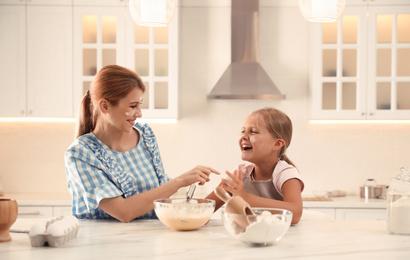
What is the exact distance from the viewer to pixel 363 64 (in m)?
4.76

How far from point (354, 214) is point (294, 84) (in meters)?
1.25

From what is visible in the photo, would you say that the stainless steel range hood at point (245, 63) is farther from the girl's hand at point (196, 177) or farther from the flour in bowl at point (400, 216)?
the flour in bowl at point (400, 216)

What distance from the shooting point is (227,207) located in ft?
6.19

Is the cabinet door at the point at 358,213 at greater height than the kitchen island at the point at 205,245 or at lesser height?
lesser

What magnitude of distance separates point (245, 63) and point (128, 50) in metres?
0.98

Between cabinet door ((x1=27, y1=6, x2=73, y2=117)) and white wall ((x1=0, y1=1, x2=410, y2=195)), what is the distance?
1.56ft

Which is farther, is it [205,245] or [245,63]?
[245,63]

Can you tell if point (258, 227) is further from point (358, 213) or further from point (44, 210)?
point (44, 210)

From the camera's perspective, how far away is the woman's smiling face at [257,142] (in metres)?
2.62

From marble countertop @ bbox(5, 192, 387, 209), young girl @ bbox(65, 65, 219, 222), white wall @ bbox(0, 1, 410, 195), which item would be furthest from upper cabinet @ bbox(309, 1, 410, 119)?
young girl @ bbox(65, 65, 219, 222)

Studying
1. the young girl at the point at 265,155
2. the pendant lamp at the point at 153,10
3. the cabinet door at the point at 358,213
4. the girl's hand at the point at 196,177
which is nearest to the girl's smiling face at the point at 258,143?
the young girl at the point at 265,155

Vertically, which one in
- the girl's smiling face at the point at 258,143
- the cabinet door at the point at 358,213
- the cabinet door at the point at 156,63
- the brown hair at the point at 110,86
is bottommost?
the cabinet door at the point at 358,213

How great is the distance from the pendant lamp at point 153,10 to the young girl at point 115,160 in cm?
24

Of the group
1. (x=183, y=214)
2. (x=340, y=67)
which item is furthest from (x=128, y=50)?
(x=183, y=214)
